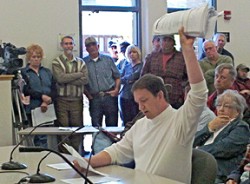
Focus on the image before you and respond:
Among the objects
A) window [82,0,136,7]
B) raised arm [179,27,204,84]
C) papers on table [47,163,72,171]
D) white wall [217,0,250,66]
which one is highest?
window [82,0,136,7]

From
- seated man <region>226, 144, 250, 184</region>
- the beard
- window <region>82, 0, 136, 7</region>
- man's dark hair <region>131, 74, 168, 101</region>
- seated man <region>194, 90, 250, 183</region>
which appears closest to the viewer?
man's dark hair <region>131, 74, 168, 101</region>

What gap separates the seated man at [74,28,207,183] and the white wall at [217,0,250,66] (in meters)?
5.39

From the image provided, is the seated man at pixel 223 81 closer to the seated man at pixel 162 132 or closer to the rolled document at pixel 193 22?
the seated man at pixel 162 132

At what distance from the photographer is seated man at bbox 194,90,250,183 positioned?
3.26 m

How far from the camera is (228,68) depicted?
4.57 meters

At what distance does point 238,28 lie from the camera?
25.3ft

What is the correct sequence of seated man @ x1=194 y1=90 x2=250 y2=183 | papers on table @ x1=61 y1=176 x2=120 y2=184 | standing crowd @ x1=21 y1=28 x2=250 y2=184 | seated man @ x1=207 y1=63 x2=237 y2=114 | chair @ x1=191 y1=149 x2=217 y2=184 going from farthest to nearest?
seated man @ x1=207 y1=63 x2=237 y2=114
seated man @ x1=194 y1=90 x2=250 y2=183
standing crowd @ x1=21 y1=28 x2=250 y2=184
chair @ x1=191 y1=149 x2=217 y2=184
papers on table @ x1=61 y1=176 x2=120 y2=184

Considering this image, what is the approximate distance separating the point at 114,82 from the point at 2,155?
3.51 metres

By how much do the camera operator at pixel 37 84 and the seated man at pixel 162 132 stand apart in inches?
121

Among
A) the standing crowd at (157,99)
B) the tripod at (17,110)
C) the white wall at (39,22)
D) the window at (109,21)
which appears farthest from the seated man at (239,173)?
the window at (109,21)

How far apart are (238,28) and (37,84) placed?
3.59 metres

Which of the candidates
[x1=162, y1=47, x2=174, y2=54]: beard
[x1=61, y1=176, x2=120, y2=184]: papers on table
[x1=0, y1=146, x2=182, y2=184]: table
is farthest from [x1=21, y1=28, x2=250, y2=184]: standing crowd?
[x1=61, y1=176, x2=120, y2=184]: papers on table

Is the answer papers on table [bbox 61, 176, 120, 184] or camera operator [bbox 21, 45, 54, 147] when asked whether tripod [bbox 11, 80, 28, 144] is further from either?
papers on table [bbox 61, 176, 120, 184]

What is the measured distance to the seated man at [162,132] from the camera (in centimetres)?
220
